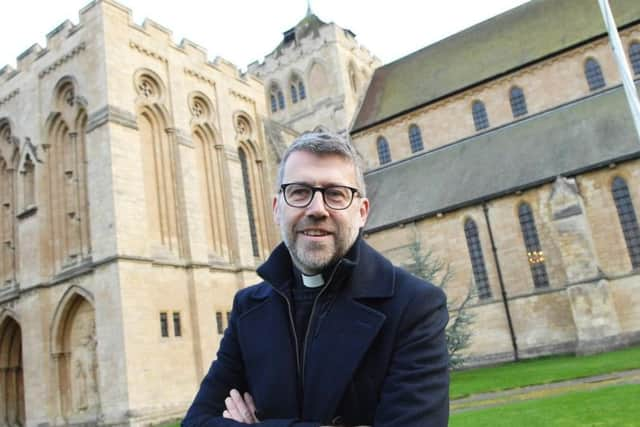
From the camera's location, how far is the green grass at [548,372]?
12984mm

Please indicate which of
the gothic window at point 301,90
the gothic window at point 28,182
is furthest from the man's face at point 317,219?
→ the gothic window at point 301,90

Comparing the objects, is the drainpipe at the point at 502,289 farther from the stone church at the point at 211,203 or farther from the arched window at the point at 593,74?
the arched window at the point at 593,74

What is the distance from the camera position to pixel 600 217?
18.9m

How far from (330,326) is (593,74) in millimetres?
25399

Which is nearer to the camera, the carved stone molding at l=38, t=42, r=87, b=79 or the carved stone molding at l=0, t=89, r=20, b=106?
the carved stone molding at l=38, t=42, r=87, b=79

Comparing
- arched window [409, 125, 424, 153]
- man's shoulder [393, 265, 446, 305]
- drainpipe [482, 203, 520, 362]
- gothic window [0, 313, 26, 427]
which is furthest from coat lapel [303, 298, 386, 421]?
arched window [409, 125, 424, 153]

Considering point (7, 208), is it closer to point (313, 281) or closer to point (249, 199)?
point (249, 199)

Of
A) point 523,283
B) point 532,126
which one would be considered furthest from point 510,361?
point 532,126

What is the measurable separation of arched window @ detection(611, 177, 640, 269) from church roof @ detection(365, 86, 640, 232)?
105 centimetres

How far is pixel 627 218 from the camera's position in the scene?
18.7 m

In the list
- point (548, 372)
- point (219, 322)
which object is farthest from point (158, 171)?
point (548, 372)

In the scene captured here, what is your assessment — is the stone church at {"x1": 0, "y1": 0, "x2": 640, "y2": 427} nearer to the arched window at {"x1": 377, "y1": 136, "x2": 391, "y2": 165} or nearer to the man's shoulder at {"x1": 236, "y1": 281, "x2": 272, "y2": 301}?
the arched window at {"x1": 377, "y1": 136, "x2": 391, "y2": 165}

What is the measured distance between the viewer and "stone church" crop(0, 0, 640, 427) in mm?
17859

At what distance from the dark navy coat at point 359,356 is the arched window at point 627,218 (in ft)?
63.0
